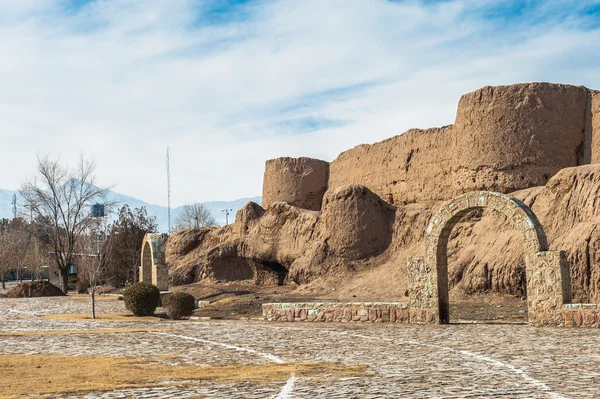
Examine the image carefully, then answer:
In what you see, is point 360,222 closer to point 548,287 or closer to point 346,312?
point 346,312

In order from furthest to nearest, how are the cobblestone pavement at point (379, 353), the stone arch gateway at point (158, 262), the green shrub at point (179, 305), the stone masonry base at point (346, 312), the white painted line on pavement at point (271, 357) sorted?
the stone arch gateway at point (158, 262) → the green shrub at point (179, 305) → the stone masonry base at point (346, 312) → the cobblestone pavement at point (379, 353) → the white painted line on pavement at point (271, 357)

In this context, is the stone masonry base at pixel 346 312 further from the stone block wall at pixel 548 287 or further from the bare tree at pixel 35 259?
the bare tree at pixel 35 259

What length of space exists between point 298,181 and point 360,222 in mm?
12003

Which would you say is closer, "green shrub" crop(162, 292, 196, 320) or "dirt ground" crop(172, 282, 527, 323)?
"dirt ground" crop(172, 282, 527, 323)

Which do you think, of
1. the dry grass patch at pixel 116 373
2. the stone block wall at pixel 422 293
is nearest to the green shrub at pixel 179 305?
the stone block wall at pixel 422 293

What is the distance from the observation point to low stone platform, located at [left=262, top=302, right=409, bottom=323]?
69.1 ft

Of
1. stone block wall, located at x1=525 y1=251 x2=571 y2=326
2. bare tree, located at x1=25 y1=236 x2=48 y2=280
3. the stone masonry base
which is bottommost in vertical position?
the stone masonry base

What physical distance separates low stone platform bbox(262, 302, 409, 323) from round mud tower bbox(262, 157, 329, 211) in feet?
84.4

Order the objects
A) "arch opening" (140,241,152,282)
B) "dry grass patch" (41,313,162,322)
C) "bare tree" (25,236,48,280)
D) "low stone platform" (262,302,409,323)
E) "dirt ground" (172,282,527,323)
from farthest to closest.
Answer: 1. "bare tree" (25,236,48,280)
2. "arch opening" (140,241,152,282)
3. "dry grass patch" (41,313,162,322)
4. "dirt ground" (172,282,527,323)
5. "low stone platform" (262,302,409,323)

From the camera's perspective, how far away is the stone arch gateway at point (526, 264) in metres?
18.4

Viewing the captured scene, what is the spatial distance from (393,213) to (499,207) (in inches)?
755

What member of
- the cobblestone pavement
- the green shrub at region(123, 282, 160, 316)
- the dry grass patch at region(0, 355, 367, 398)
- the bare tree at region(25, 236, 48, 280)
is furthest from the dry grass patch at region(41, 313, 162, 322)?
the bare tree at region(25, 236, 48, 280)

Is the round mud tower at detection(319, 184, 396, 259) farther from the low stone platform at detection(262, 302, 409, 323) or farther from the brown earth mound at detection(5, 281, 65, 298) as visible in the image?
the brown earth mound at detection(5, 281, 65, 298)

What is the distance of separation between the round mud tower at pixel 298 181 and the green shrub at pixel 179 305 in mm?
22525
